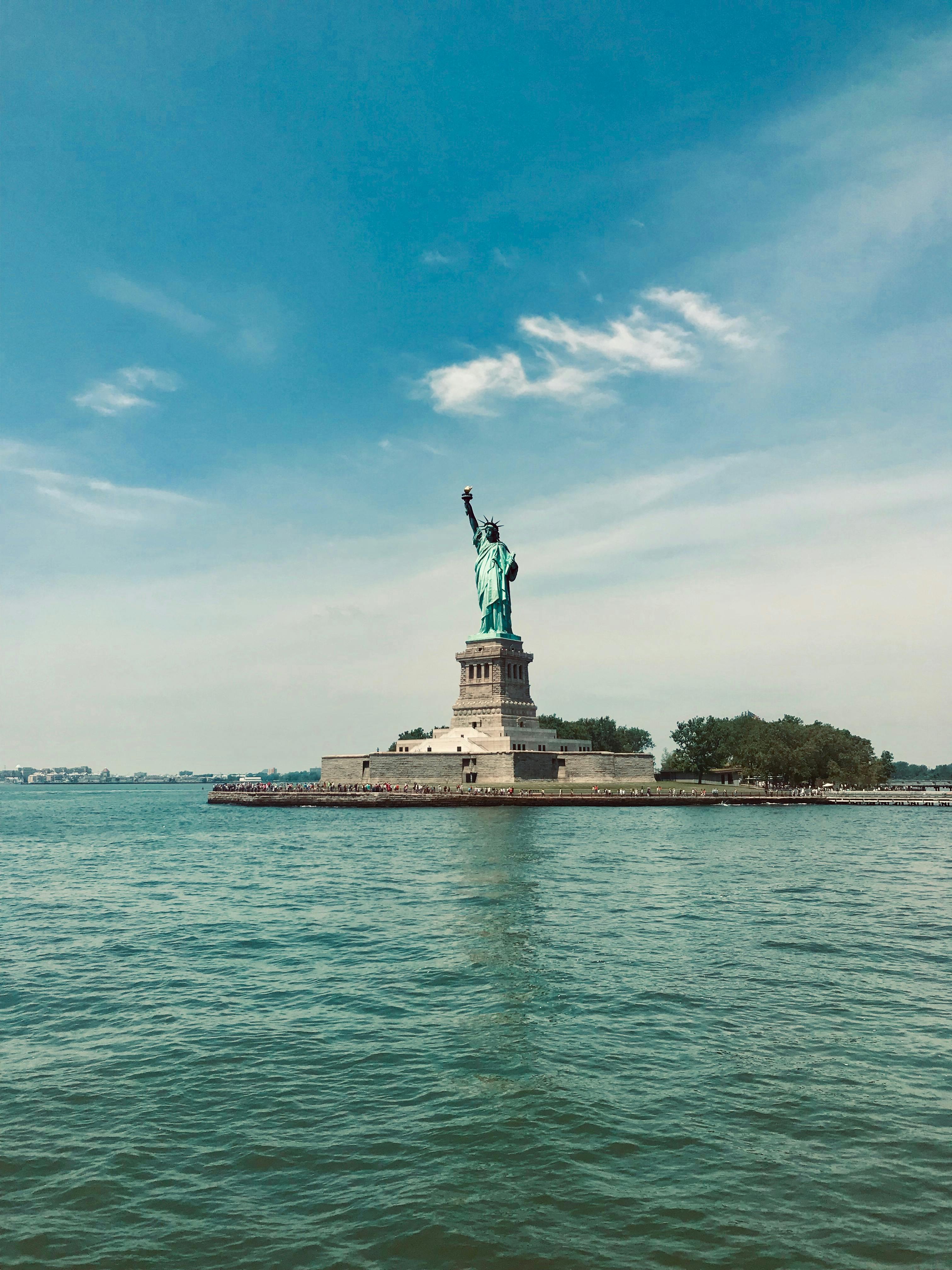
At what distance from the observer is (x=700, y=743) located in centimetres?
12025

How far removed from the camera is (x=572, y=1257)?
845cm

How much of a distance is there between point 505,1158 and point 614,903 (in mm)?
17484

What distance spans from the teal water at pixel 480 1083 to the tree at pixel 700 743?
3657 inches

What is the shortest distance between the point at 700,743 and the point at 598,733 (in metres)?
26.6

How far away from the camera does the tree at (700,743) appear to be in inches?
4734

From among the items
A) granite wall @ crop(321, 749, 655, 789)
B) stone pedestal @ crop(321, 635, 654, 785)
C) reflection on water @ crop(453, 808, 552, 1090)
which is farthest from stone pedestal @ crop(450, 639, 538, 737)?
reflection on water @ crop(453, 808, 552, 1090)

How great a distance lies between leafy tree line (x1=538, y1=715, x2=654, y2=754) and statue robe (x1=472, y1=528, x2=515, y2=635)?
3505 centimetres

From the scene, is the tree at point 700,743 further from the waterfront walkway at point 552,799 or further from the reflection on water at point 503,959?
the reflection on water at point 503,959

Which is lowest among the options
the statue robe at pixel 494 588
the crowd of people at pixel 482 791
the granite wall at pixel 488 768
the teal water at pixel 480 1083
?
the teal water at pixel 480 1083

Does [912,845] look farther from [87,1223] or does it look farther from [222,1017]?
[87,1223]

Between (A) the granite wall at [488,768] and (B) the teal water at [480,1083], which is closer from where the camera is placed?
(B) the teal water at [480,1083]

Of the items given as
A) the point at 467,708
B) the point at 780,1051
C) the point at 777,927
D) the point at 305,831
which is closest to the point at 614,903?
the point at 777,927

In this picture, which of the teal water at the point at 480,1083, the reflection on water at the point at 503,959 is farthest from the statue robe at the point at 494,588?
the teal water at the point at 480,1083

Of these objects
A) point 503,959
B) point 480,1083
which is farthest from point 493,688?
point 480,1083
